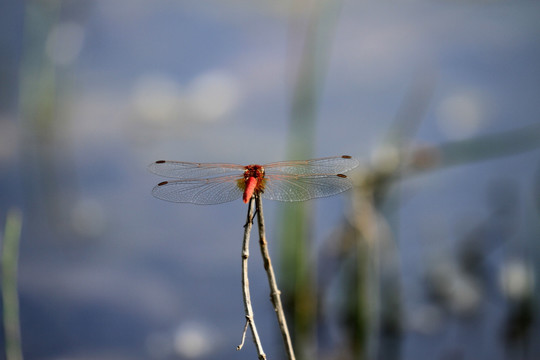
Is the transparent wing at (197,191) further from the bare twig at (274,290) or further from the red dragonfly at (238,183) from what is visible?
the bare twig at (274,290)

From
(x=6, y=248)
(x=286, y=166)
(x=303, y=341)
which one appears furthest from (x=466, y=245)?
(x=6, y=248)

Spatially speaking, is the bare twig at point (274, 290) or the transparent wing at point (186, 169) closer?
the bare twig at point (274, 290)

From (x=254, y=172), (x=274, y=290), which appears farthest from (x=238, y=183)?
(x=274, y=290)

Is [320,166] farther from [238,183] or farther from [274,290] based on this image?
[274,290]

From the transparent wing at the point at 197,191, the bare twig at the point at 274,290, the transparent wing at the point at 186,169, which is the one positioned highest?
the transparent wing at the point at 186,169

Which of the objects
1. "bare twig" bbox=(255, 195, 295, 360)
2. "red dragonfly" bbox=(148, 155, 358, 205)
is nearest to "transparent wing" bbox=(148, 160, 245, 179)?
"red dragonfly" bbox=(148, 155, 358, 205)

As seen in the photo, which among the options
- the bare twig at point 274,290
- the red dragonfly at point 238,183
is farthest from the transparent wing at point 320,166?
the bare twig at point 274,290
